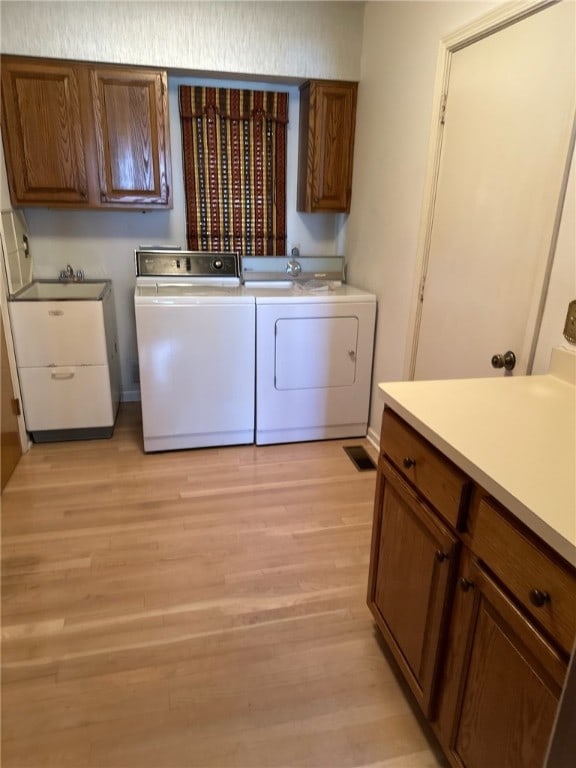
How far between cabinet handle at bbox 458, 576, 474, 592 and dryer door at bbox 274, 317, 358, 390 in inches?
76.5

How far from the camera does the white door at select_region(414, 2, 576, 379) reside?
1.59m

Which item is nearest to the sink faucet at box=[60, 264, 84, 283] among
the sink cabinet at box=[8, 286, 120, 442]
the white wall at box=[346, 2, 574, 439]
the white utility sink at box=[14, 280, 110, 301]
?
the white utility sink at box=[14, 280, 110, 301]

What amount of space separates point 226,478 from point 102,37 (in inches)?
95.9

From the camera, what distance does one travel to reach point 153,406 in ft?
9.41

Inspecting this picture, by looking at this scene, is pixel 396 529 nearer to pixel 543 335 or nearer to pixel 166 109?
pixel 543 335

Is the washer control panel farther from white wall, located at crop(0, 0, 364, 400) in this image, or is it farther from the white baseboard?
the white baseboard

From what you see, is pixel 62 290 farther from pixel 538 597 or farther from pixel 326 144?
pixel 538 597

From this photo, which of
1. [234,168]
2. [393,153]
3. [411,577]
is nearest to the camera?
[411,577]

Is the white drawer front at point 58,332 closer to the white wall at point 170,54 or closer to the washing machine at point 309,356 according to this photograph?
the white wall at point 170,54

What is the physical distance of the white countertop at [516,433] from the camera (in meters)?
0.90

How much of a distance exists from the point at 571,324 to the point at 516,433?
0.56 m

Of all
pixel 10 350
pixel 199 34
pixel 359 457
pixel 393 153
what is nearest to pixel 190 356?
pixel 10 350

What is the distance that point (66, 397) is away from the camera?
296cm

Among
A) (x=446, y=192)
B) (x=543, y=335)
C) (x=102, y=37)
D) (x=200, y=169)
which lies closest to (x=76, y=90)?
(x=102, y=37)
